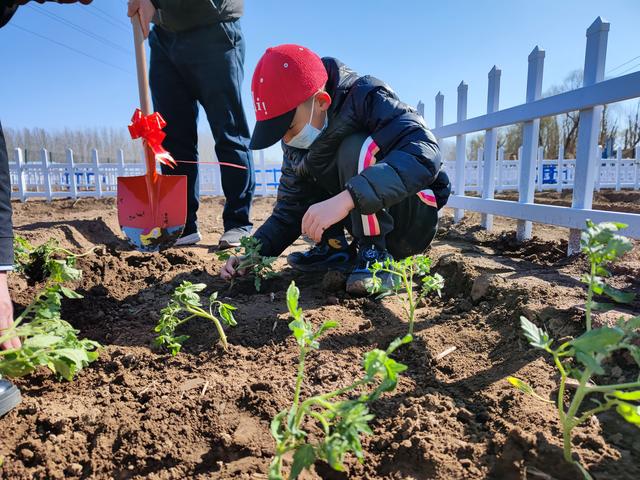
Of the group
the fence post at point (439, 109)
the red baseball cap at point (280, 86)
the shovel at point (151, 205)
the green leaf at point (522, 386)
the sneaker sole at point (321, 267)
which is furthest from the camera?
the fence post at point (439, 109)

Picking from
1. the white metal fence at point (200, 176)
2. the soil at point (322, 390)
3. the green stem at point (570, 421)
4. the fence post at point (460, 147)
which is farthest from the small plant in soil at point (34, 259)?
the white metal fence at point (200, 176)

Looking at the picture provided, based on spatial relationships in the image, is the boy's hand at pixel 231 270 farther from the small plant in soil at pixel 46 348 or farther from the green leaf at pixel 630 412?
the green leaf at pixel 630 412

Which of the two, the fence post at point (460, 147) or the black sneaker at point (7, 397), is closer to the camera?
the black sneaker at point (7, 397)

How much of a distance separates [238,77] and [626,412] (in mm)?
3369

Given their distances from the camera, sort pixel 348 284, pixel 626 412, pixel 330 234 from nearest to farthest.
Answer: pixel 626 412
pixel 348 284
pixel 330 234

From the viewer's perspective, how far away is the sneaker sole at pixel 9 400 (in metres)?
1.06

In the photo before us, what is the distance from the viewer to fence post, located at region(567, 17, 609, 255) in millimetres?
2668

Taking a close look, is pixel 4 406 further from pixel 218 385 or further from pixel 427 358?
pixel 427 358

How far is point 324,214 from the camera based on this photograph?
1.69 m

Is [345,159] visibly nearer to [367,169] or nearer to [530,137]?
[367,169]

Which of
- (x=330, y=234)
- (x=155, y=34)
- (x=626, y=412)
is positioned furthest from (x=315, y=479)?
(x=155, y=34)

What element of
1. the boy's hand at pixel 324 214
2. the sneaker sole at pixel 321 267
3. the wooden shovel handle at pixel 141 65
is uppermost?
the wooden shovel handle at pixel 141 65

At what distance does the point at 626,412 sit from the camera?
27.4 inches

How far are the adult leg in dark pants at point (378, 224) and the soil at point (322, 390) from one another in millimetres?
201
